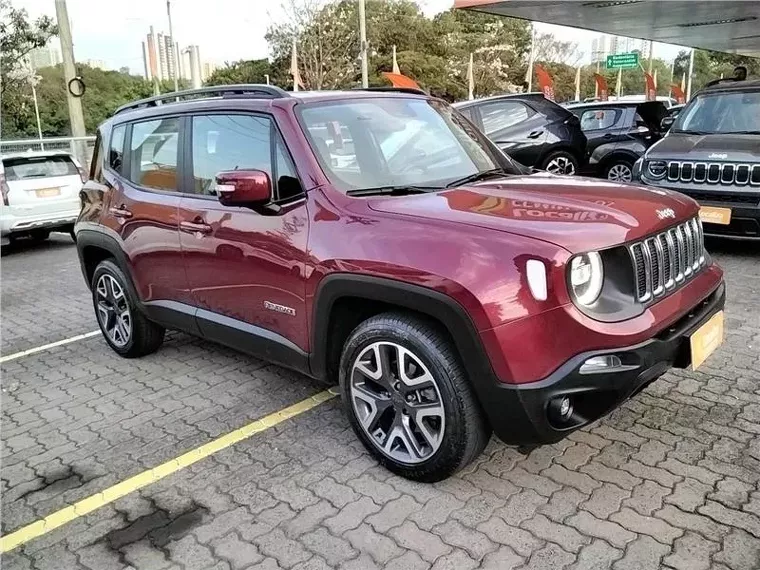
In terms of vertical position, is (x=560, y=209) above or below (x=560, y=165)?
above

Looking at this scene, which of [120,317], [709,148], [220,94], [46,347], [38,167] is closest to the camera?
[220,94]

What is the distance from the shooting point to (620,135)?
1071cm

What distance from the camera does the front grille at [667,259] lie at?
9.09 ft

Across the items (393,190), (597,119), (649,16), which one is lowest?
(393,190)

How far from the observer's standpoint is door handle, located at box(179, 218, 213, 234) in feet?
12.3

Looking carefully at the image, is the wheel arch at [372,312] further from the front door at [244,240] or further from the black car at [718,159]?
the black car at [718,159]

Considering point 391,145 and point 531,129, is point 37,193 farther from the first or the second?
point 391,145

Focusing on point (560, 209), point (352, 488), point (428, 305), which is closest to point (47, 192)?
point (352, 488)

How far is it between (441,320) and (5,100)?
3509 centimetres

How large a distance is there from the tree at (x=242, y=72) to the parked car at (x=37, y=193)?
108 ft

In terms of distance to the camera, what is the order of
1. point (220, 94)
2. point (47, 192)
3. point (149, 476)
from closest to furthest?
1. point (149, 476)
2. point (220, 94)
3. point (47, 192)

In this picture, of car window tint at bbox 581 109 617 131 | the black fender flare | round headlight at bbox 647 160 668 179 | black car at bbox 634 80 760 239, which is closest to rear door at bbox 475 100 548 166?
car window tint at bbox 581 109 617 131

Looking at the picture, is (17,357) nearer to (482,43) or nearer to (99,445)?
(99,445)

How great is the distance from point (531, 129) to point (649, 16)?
796 centimetres
